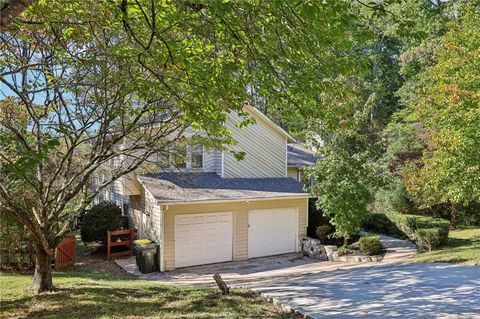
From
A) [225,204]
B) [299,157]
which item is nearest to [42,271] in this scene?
[225,204]

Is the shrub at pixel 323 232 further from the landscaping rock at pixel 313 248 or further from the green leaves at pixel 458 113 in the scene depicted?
the green leaves at pixel 458 113

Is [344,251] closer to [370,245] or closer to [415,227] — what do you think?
[370,245]

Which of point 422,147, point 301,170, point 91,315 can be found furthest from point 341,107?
point 422,147

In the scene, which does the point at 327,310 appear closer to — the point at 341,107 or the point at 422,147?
the point at 341,107

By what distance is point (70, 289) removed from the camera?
9.14 m

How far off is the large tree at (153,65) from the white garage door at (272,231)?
6635mm

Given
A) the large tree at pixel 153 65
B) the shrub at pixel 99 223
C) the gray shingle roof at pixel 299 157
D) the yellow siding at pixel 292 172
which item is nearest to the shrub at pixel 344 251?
the gray shingle roof at pixel 299 157

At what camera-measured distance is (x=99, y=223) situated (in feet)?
50.9

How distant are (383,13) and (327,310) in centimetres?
553

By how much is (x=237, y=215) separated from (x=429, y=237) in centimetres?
711

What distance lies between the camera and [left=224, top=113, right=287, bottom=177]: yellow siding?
17.0 m

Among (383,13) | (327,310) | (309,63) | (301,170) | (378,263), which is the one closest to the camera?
(383,13)

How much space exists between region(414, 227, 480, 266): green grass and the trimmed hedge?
462mm

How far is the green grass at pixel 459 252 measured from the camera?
38.3ft
